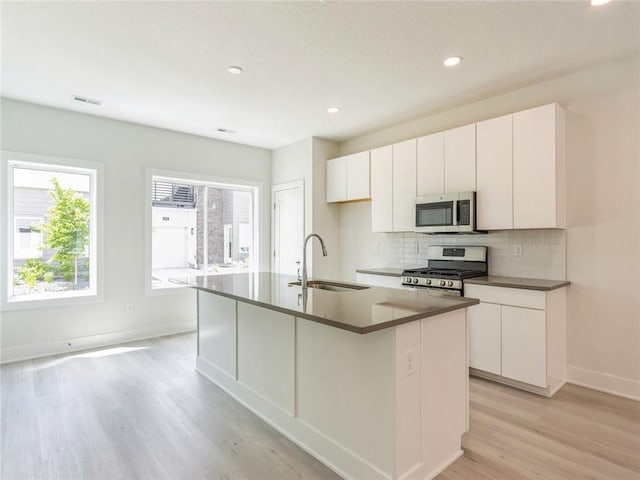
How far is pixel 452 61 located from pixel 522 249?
1817 millimetres

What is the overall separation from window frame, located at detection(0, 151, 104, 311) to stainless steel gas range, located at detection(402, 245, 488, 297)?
3.51 metres

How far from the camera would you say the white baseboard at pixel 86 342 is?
12.4 feet

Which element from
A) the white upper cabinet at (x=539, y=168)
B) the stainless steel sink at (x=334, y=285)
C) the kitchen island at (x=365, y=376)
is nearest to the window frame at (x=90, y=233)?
the kitchen island at (x=365, y=376)

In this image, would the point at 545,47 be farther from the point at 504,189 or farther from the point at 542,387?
the point at 542,387

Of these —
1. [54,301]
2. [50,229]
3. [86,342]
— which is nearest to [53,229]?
[50,229]

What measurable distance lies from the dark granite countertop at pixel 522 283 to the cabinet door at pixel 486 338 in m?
0.20

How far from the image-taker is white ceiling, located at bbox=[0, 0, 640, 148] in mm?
2283

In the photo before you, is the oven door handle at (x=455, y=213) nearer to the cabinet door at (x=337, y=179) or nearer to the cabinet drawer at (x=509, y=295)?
the cabinet drawer at (x=509, y=295)

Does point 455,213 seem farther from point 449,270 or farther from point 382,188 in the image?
point 382,188

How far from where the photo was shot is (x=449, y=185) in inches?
144

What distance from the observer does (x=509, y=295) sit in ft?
9.95

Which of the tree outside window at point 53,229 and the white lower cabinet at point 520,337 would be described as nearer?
the white lower cabinet at point 520,337

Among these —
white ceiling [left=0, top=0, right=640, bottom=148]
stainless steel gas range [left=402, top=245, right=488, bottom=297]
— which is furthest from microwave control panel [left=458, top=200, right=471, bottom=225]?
white ceiling [left=0, top=0, right=640, bottom=148]

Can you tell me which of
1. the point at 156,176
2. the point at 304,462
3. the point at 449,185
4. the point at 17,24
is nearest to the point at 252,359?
the point at 304,462
